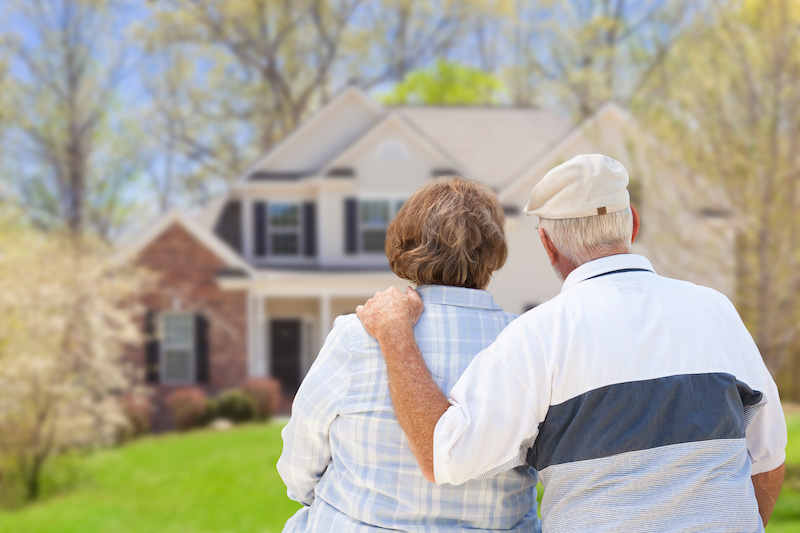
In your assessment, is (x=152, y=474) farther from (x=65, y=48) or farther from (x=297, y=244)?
(x=65, y=48)

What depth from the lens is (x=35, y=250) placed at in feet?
36.7

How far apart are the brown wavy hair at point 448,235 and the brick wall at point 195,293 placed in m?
14.8

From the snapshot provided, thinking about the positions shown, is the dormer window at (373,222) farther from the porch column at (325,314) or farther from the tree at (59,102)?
the tree at (59,102)

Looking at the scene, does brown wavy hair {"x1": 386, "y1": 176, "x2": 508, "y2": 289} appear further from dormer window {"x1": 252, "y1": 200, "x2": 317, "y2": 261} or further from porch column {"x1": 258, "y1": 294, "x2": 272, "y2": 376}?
dormer window {"x1": 252, "y1": 200, "x2": 317, "y2": 261}

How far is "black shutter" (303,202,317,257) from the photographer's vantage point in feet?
59.1

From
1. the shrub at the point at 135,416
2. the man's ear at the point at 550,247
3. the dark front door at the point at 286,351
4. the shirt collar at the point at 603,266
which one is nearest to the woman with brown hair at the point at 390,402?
the man's ear at the point at 550,247

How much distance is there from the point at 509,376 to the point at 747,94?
8236 mm

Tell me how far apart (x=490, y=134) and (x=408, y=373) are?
18135 millimetres

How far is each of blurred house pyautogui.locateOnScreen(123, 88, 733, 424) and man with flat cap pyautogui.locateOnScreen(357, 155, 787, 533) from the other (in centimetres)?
1465

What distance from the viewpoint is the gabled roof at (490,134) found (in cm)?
1848

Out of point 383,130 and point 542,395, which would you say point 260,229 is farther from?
point 542,395

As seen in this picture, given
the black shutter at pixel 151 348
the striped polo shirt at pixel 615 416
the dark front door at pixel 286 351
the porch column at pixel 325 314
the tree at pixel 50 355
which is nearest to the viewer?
the striped polo shirt at pixel 615 416

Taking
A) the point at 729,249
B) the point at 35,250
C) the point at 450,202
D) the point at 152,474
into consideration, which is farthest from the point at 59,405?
the point at 450,202

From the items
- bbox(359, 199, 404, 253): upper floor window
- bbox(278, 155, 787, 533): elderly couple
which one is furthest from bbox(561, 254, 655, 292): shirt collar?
bbox(359, 199, 404, 253): upper floor window
